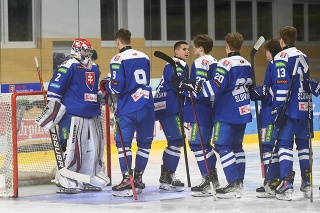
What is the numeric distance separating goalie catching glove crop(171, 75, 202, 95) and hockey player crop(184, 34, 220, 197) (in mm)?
155

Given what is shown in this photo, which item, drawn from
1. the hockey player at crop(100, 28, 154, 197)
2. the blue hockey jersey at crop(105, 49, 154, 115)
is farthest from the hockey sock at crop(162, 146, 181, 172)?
the blue hockey jersey at crop(105, 49, 154, 115)

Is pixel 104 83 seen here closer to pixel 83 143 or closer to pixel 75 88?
pixel 75 88

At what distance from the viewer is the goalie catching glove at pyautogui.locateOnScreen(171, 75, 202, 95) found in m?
7.73

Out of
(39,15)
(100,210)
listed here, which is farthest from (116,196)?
(39,15)

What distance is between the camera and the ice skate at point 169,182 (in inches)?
331

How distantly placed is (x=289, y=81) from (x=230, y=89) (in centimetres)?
45

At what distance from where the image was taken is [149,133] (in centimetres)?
817

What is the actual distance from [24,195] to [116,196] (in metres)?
0.78

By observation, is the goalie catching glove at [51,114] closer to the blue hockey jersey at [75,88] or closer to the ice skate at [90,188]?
the blue hockey jersey at [75,88]

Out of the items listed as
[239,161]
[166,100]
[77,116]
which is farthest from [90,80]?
[239,161]

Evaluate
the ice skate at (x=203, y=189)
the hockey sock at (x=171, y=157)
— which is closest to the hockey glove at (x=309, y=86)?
the ice skate at (x=203, y=189)

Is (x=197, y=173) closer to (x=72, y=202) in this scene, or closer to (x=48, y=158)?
(x=48, y=158)

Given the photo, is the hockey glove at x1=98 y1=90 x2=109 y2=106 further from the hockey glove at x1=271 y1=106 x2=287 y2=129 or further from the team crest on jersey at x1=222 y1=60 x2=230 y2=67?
the hockey glove at x1=271 y1=106 x2=287 y2=129

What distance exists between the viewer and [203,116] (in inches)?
315
